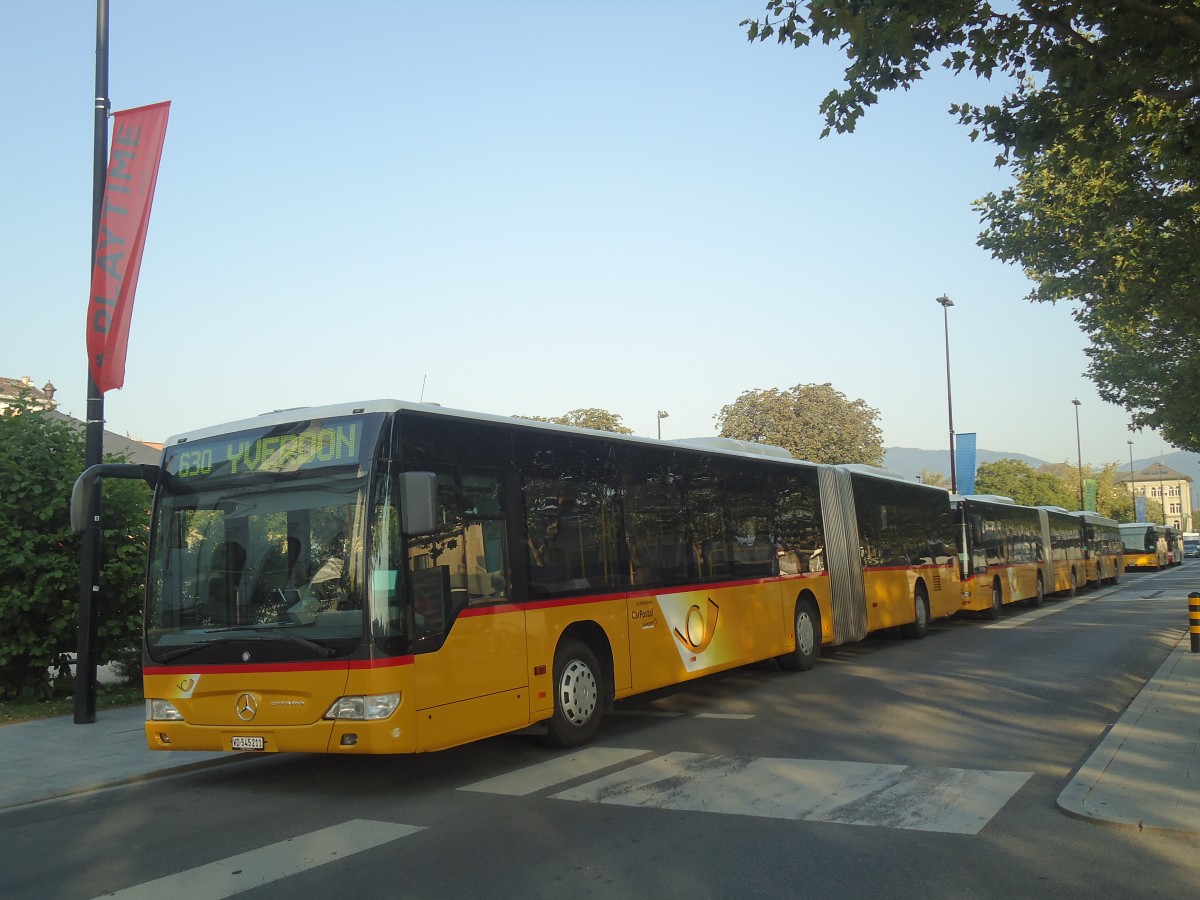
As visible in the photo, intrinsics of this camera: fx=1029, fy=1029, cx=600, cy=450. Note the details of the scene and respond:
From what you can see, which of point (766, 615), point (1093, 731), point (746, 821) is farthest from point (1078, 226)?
point (746, 821)

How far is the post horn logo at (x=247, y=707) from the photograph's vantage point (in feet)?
26.2

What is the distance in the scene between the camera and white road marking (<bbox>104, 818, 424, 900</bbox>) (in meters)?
5.66

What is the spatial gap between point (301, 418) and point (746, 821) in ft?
15.3

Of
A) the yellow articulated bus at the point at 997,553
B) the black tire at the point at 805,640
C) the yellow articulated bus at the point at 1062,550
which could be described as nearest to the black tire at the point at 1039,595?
the yellow articulated bus at the point at 997,553

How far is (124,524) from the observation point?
13.8m

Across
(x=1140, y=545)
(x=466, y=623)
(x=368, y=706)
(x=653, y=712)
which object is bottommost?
(x=1140, y=545)

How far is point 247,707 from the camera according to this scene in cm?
803

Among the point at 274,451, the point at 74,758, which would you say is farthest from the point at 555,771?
the point at 74,758

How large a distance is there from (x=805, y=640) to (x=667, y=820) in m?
9.04

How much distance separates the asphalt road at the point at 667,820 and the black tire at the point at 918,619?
8587 millimetres

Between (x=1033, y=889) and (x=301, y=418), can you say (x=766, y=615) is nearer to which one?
(x=301, y=418)

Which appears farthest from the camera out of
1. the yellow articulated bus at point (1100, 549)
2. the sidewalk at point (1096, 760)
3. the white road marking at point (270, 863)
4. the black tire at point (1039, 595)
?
the yellow articulated bus at point (1100, 549)

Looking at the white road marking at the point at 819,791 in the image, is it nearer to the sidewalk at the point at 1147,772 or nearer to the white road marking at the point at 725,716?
the sidewalk at the point at 1147,772

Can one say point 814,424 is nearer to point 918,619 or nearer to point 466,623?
point 918,619
